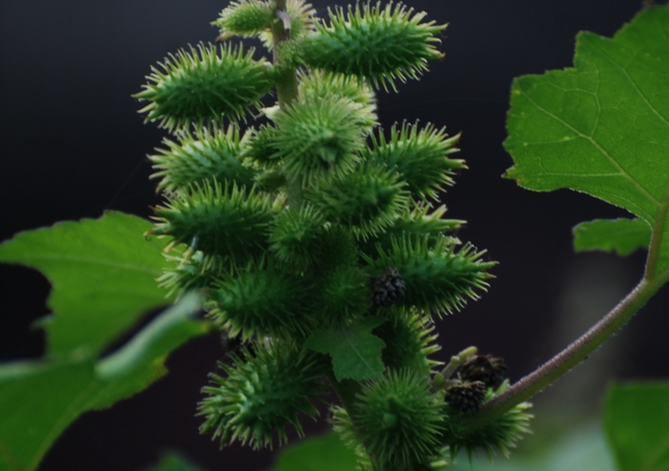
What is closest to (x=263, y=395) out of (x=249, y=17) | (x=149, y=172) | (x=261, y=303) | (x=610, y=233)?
(x=261, y=303)

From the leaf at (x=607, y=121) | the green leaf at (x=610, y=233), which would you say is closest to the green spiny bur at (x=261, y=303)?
the leaf at (x=607, y=121)

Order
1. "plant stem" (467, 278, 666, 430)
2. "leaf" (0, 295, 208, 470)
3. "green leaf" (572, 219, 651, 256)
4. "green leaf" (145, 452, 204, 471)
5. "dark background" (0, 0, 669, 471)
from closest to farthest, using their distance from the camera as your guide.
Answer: "leaf" (0, 295, 208, 470) → "green leaf" (145, 452, 204, 471) → "plant stem" (467, 278, 666, 430) → "green leaf" (572, 219, 651, 256) → "dark background" (0, 0, 669, 471)

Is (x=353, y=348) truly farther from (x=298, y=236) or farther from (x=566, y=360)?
(x=566, y=360)

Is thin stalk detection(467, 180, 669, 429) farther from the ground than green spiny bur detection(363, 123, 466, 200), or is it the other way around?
green spiny bur detection(363, 123, 466, 200)

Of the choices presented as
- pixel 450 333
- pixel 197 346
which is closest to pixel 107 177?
pixel 197 346

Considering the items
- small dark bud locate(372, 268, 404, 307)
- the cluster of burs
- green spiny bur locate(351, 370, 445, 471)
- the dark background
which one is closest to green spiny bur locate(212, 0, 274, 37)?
the cluster of burs

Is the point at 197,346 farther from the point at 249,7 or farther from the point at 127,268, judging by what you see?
the point at 249,7

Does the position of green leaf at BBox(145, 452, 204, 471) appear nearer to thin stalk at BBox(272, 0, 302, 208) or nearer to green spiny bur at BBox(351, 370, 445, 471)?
green spiny bur at BBox(351, 370, 445, 471)

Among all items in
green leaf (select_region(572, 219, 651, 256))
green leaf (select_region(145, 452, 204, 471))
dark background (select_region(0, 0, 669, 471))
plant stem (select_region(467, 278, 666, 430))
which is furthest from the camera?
dark background (select_region(0, 0, 669, 471))
